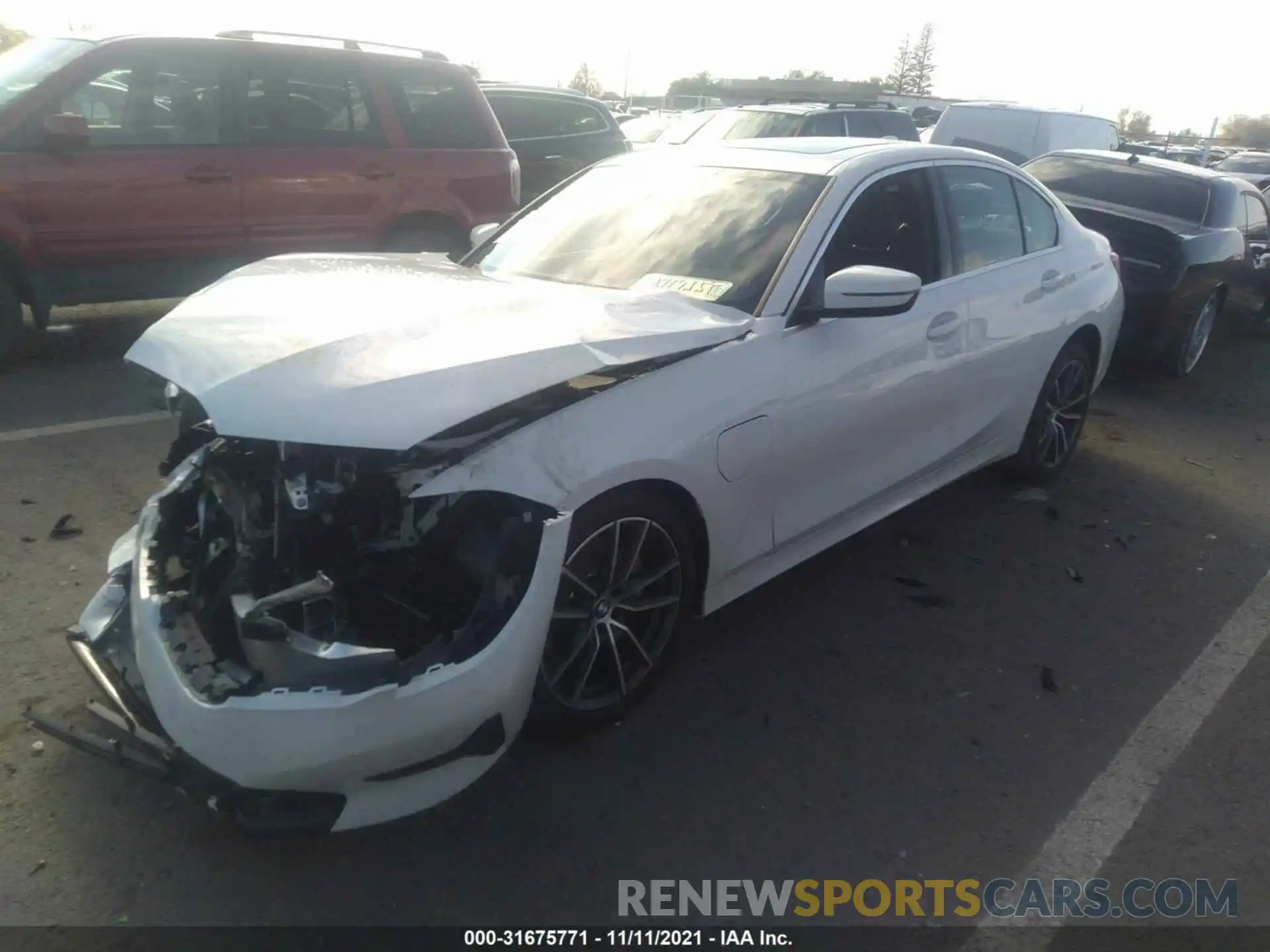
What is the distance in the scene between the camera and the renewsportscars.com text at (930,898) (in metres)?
2.70

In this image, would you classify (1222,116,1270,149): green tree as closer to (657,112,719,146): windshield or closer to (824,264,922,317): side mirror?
(657,112,719,146): windshield

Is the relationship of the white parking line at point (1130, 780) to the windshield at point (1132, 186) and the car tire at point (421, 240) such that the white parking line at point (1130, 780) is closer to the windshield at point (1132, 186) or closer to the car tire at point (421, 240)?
the windshield at point (1132, 186)

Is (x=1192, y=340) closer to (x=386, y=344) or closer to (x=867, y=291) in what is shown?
(x=867, y=291)

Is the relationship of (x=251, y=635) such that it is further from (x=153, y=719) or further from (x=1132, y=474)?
(x=1132, y=474)

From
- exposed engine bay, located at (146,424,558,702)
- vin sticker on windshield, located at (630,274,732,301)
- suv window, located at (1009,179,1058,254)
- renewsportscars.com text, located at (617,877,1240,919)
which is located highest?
suv window, located at (1009,179,1058,254)

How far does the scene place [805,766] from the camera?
3246mm

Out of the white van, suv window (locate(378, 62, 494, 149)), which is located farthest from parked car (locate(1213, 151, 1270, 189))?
suv window (locate(378, 62, 494, 149))

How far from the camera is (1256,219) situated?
9266mm

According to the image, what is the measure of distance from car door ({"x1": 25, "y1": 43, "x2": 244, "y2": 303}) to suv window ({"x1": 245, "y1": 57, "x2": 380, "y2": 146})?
270 mm

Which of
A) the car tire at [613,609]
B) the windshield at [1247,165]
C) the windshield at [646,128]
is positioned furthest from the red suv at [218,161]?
the windshield at [1247,165]

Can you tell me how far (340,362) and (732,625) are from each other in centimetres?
195

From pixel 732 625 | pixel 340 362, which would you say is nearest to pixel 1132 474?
pixel 732 625

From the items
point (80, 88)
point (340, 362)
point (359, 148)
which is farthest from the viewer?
point (359, 148)

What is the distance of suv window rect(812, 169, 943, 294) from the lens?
4.01 m
